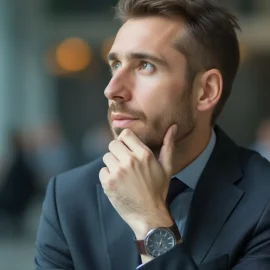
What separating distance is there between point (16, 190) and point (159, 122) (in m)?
6.91

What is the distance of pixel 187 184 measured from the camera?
9.27ft

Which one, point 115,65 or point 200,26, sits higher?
point 200,26

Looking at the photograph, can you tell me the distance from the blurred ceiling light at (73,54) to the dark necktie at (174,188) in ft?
40.0

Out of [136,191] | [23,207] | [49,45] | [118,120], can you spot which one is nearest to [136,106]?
[118,120]

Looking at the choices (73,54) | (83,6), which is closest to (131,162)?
(83,6)

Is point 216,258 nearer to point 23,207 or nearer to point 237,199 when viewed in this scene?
point 237,199

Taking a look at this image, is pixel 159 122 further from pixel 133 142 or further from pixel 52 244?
pixel 52 244

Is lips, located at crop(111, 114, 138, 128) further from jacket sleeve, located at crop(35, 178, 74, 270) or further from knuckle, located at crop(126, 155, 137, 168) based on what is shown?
jacket sleeve, located at crop(35, 178, 74, 270)

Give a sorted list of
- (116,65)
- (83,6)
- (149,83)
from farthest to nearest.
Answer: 1. (83,6)
2. (116,65)
3. (149,83)

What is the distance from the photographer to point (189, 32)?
2.73 metres

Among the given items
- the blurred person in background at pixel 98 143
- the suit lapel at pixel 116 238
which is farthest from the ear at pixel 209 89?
the blurred person in background at pixel 98 143

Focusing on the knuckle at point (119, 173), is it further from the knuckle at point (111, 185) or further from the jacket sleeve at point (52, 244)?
the jacket sleeve at point (52, 244)

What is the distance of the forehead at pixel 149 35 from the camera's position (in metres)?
2.67

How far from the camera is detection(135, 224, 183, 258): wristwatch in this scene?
8.18ft
